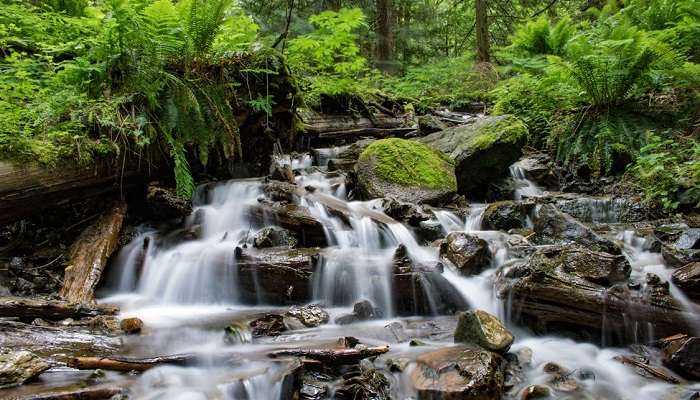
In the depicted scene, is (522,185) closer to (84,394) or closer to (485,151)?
(485,151)

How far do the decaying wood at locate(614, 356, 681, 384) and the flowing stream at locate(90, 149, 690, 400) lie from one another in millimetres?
53

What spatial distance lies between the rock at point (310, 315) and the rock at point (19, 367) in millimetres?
1965

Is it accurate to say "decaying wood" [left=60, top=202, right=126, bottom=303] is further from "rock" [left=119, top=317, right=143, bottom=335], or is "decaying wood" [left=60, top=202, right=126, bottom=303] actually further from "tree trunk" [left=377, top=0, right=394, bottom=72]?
"tree trunk" [left=377, top=0, right=394, bottom=72]

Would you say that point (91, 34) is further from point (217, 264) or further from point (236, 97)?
point (217, 264)

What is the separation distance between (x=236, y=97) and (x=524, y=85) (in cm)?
699

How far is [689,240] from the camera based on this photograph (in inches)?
198

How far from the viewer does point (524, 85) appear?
1044 centimetres

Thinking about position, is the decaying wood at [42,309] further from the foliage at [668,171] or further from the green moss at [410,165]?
the foliage at [668,171]

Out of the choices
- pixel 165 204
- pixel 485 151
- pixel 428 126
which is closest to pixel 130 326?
pixel 165 204

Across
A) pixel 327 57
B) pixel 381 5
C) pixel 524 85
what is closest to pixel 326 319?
pixel 327 57

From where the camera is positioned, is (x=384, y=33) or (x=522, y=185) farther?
(x=384, y=33)

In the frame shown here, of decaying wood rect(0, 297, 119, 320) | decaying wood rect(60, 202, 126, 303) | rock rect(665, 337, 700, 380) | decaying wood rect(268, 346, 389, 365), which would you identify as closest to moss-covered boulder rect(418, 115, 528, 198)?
rock rect(665, 337, 700, 380)

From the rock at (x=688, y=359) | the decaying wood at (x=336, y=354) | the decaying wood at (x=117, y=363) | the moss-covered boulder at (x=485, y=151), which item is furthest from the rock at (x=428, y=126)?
the decaying wood at (x=117, y=363)

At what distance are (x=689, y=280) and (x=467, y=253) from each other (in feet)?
6.36
